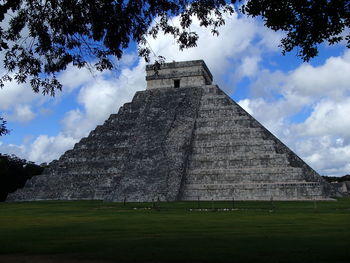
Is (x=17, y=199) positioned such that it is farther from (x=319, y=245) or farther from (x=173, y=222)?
(x=319, y=245)

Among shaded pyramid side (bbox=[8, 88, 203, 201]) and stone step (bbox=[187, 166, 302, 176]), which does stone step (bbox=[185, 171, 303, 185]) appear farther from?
shaded pyramid side (bbox=[8, 88, 203, 201])

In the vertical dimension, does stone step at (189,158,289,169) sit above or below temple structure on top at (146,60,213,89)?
below

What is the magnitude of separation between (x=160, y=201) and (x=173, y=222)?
33.8 ft

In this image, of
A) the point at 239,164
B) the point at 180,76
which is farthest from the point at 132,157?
the point at 180,76

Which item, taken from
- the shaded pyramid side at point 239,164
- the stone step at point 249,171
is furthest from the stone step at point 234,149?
the stone step at point 249,171

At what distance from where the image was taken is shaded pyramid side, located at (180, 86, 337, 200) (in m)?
24.1

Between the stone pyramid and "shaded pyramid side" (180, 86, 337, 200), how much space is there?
0.16 feet

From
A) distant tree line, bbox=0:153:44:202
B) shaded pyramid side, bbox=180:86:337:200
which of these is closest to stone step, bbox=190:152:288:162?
shaded pyramid side, bbox=180:86:337:200

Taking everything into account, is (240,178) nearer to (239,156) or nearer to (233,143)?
(239,156)

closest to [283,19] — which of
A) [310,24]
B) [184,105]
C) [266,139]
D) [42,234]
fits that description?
[310,24]

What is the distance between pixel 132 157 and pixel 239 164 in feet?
20.2

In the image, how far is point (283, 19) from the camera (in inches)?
308

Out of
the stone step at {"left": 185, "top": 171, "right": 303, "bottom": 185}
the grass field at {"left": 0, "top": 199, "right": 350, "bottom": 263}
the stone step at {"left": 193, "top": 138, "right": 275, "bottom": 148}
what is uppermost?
the stone step at {"left": 193, "top": 138, "right": 275, "bottom": 148}

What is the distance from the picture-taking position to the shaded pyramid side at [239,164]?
24094 mm
